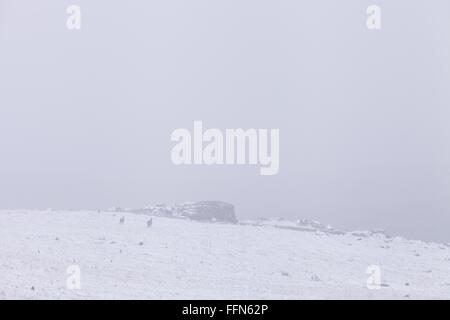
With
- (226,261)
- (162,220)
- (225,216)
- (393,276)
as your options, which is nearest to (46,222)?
(162,220)

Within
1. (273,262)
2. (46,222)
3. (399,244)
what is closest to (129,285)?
(273,262)

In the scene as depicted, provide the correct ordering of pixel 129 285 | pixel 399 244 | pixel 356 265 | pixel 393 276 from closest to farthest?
pixel 129 285 → pixel 393 276 → pixel 356 265 → pixel 399 244

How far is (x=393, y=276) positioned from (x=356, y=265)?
8.13 ft

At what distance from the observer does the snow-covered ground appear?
21.6 metres

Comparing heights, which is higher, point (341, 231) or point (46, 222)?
point (46, 222)

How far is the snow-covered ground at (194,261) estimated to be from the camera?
70.7 ft

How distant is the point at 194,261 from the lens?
1099 inches

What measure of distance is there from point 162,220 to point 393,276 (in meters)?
19.3

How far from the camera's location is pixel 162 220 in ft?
136
